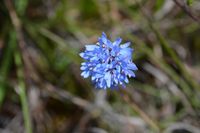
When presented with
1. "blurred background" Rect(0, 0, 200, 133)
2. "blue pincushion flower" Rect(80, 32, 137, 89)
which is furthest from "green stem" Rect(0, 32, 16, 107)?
"blue pincushion flower" Rect(80, 32, 137, 89)

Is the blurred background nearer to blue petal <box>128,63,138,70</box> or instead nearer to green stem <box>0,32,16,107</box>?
green stem <box>0,32,16,107</box>

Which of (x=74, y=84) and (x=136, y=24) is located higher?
(x=136, y=24)

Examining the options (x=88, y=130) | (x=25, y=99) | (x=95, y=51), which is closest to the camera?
(x=95, y=51)

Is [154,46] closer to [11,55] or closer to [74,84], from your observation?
[74,84]

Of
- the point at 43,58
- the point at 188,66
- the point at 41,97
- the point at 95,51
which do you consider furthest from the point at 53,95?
the point at 95,51

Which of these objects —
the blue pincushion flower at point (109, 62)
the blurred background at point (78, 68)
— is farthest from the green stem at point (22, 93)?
the blue pincushion flower at point (109, 62)

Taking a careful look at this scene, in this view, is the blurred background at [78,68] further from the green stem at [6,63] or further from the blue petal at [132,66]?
the blue petal at [132,66]

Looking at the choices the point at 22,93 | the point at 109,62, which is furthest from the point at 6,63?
the point at 109,62
